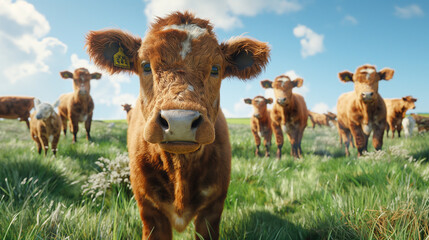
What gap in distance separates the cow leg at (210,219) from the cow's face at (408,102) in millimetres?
15202

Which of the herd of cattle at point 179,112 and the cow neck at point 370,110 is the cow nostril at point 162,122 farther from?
the cow neck at point 370,110

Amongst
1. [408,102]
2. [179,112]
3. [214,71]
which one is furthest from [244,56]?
[408,102]

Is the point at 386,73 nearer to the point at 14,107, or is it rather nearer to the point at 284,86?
the point at 284,86

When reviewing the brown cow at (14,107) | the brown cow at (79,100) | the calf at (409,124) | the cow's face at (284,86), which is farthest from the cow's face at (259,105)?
the brown cow at (14,107)

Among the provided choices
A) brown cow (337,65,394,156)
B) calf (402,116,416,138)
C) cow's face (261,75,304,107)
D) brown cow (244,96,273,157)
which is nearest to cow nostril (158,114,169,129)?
brown cow (337,65,394,156)

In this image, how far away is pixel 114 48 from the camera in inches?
102

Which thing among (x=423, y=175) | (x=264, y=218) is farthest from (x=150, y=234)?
(x=423, y=175)

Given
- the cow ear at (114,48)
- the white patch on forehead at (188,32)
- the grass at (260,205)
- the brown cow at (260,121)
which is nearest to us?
the white patch on forehead at (188,32)

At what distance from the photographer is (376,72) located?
6.33 meters

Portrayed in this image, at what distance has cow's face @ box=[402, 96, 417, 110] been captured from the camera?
13.4 metres

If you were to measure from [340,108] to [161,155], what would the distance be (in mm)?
8729

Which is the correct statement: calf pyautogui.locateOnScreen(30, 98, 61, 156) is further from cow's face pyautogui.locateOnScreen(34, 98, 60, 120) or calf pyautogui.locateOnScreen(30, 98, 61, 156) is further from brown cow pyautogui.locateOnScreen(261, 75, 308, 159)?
brown cow pyautogui.locateOnScreen(261, 75, 308, 159)

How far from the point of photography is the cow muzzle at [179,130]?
4.83ft

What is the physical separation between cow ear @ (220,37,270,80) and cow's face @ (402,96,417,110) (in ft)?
47.8
